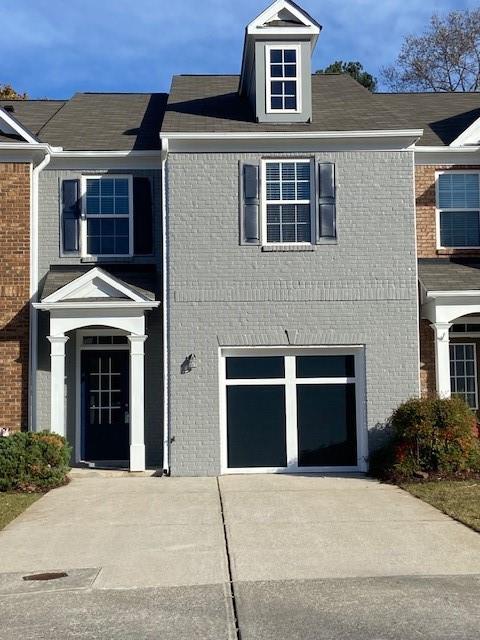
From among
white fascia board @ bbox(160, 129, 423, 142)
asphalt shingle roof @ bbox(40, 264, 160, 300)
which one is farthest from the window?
asphalt shingle roof @ bbox(40, 264, 160, 300)

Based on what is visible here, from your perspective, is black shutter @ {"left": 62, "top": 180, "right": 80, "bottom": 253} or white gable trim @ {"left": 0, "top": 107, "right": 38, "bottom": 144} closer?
white gable trim @ {"left": 0, "top": 107, "right": 38, "bottom": 144}

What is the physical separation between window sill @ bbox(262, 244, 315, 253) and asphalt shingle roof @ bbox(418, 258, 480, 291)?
2243mm

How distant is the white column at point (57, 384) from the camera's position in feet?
48.7

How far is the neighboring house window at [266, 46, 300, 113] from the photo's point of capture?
15.9 meters

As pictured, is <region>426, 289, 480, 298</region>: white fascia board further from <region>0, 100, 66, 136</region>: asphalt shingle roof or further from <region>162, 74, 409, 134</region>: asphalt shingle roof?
<region>0, 100, 66, 136</region>: asphalt shingle roof

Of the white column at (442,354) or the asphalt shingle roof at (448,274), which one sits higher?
the asphalt shingle roof at (448,274)

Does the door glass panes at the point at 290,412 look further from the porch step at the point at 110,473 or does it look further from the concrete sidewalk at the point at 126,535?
the concrete sidewalk at the point at 126,535

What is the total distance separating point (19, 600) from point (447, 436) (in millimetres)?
8255

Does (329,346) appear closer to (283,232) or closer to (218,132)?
(283,232)

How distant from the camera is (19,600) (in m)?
6.82

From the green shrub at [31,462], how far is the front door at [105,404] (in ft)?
9.04

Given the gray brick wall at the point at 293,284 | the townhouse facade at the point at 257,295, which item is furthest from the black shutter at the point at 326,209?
the gray brick wall at the point at 293,284

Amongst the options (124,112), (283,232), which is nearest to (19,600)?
(283,232)

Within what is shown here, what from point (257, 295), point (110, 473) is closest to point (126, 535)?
point (110, 473)
